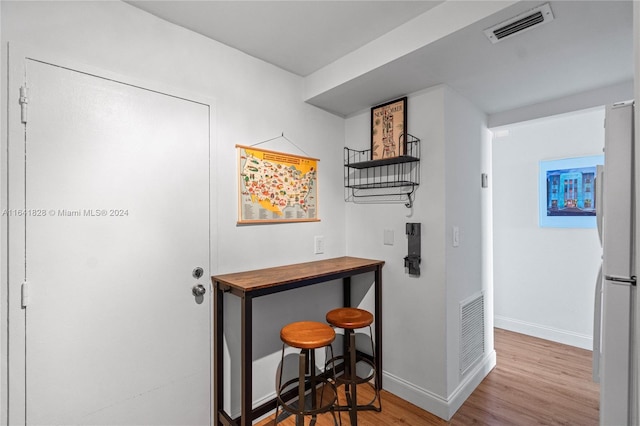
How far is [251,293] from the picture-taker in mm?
1592

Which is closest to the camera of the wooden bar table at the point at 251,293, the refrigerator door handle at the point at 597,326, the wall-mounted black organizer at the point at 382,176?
the refrigerator door handle at the point at 597,326

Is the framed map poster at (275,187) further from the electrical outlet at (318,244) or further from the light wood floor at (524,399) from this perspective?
the light wood floor at (524,399)

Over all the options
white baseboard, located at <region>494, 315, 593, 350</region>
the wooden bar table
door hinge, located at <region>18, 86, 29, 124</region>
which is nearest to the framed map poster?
the wooden bar table

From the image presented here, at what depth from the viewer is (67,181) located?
1372 millimetres

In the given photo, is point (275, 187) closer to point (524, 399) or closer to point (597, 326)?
point (597, 326)

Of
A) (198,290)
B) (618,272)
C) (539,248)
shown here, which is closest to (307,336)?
(198,290)

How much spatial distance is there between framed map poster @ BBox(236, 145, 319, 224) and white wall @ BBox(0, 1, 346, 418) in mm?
60

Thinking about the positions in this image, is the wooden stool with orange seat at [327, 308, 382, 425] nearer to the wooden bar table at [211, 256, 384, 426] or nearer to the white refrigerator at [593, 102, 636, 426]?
the wooden bar table at [211, 256, 384, 426]

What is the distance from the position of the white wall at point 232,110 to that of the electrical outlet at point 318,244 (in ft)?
0.16

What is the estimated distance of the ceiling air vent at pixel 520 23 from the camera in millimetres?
1367

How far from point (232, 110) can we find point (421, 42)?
47.4 inches

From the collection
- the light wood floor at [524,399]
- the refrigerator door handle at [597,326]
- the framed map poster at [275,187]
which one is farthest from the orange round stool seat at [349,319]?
the refrigerator door handle at [597,326]

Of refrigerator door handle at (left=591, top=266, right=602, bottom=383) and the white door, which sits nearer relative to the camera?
the white door

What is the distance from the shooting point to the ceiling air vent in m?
1.37
